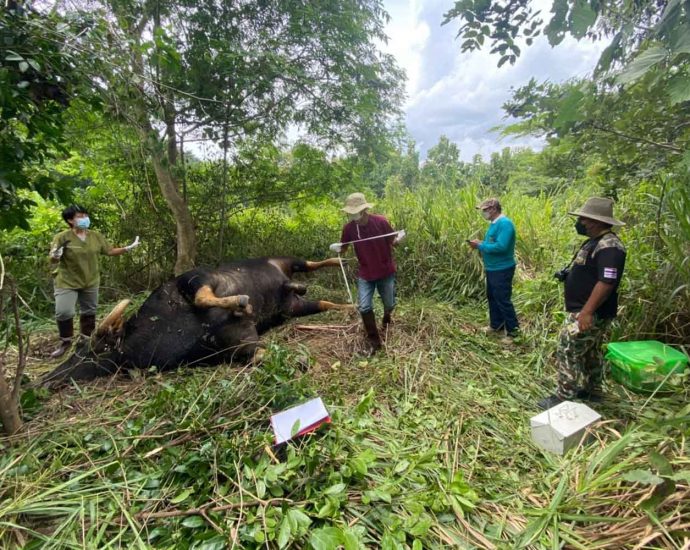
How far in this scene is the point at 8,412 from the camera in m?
1.95

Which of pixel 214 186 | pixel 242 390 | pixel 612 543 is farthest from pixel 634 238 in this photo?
pixel 214 186

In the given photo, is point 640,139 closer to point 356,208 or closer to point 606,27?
point 606,27

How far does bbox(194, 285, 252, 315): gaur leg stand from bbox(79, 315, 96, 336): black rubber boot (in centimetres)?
157

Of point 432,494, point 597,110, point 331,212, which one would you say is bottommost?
point 432,494

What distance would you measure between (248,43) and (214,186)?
2.14m

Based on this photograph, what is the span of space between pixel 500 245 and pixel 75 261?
14.7 ft

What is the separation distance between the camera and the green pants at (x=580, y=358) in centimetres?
245

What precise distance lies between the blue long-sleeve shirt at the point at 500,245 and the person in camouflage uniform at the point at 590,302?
35.1 inches

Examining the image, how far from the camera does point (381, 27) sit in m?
5.16

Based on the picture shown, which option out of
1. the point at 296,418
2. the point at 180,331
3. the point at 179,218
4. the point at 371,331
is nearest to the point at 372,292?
the point at 371,331

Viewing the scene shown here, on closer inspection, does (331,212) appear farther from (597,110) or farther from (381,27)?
(597,110)

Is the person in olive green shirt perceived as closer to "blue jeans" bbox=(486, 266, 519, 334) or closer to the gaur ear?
the gaur ear

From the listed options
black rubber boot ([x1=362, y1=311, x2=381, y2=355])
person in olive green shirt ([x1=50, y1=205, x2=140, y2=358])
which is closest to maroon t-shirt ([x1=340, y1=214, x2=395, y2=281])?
black rubber boot ([x1=362, y1=311, x2=381, y2=355])

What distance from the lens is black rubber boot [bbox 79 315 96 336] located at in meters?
3.85
